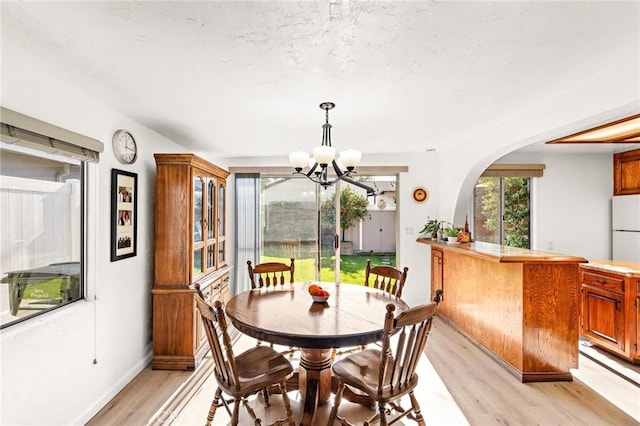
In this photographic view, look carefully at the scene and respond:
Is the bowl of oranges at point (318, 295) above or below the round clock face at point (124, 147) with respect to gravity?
below

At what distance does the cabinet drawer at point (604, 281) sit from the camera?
10.1 ft

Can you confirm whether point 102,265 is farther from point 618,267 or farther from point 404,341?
point 618,267

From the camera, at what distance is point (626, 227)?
3977 millimetres

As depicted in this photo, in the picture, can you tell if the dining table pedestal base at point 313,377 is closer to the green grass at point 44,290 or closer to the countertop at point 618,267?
the green grass at point 44,290

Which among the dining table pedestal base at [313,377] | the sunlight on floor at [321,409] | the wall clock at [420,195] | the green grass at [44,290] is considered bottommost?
the sunlight on floor at [321,409]

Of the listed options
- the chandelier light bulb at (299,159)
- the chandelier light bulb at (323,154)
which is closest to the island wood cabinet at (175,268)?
the chandelier light bulb at (299,159)

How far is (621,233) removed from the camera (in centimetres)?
406

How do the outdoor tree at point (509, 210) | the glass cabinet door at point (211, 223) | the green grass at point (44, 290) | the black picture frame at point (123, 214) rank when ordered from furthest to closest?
the outdoor tree at point (509, 210)
the glass cabinet door at point (211, 223)
the black picture frame at point (123, 214)
the green grass at point (44, 290)

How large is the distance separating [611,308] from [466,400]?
6.13ft

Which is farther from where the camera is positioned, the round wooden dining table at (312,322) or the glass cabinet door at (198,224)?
the glass cabinet door at (198,224)

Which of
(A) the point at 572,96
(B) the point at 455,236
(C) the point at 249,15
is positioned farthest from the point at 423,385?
(C) the point at 249,15

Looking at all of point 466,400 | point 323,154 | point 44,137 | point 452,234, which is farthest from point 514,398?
point 44,137

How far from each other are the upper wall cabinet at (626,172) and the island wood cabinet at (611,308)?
3.83 ft

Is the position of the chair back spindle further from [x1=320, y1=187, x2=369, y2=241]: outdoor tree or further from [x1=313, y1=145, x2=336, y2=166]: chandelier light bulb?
[x1=320, y1=187, x2=369, y2=241]: outdoor tree
